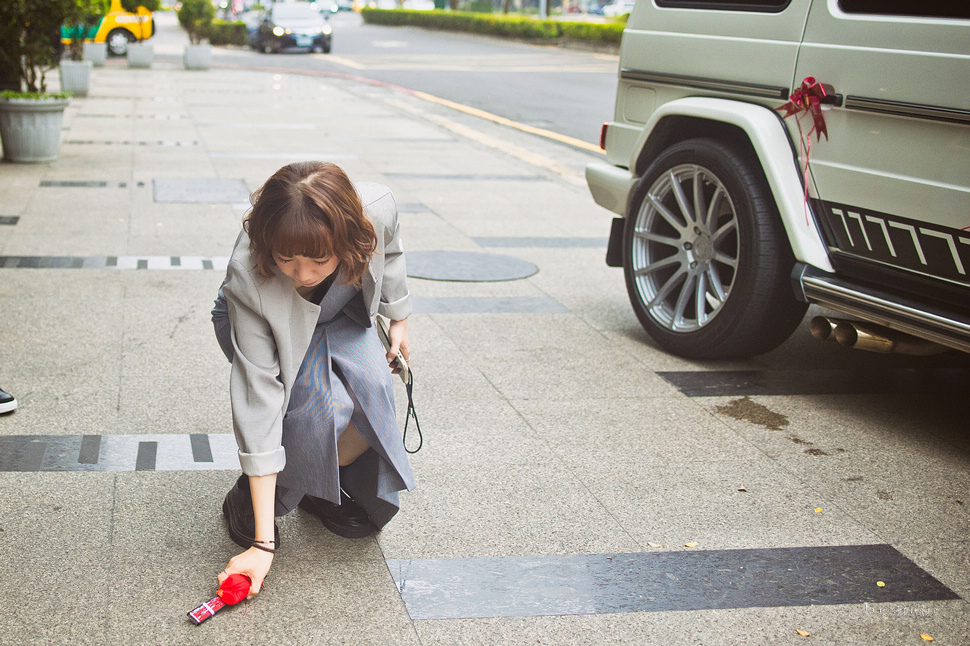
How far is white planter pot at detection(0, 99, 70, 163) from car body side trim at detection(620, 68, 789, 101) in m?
6.02

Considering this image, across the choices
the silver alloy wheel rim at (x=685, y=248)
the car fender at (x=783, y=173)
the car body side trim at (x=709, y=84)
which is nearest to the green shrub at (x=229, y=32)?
the car body side trim at (x=709, y=84)

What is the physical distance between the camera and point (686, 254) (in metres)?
4.59

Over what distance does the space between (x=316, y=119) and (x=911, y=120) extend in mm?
10865

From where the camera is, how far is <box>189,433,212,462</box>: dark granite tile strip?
11.1ft

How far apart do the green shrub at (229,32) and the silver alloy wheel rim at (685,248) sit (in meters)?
30.5

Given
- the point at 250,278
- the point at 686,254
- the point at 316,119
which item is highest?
the point at 250,278

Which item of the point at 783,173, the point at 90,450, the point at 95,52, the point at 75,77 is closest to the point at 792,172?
the point at 783,173

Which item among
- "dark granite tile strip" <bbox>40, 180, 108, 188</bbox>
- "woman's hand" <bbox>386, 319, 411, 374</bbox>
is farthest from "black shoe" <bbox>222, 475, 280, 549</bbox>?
"dark granite tile strip" <bbox>40, 180, 108, 188</bbox>

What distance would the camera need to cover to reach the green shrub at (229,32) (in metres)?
32.6

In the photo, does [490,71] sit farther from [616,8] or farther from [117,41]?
[616,8]

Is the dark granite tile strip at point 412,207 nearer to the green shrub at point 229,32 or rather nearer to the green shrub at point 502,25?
the green shrub at point 502,25

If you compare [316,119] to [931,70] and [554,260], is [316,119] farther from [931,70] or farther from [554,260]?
[931,70]

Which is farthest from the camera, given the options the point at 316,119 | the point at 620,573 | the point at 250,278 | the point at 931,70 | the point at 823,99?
the point at 316,119

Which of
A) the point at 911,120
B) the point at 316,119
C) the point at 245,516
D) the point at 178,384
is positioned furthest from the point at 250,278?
the point at 316,119
